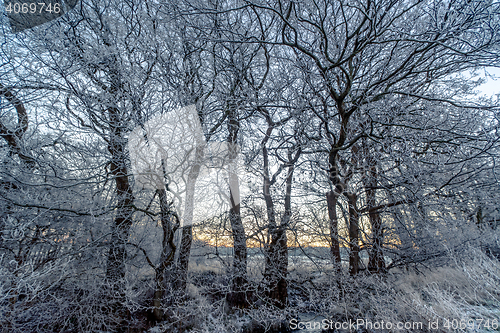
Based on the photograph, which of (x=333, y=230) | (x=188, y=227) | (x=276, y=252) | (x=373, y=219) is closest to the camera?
(x=333, y=230)

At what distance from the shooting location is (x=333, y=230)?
225 inches

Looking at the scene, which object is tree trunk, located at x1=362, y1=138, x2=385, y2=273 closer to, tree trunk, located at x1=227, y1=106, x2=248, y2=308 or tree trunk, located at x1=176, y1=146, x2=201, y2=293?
tree trunk, located at x1=227, y1=106, x2=248, y2=308

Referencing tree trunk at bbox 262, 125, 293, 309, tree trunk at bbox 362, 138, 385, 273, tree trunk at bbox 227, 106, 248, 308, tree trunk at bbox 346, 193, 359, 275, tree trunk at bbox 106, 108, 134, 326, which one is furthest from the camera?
tree trunk at bbox 262, 125, 293, 309

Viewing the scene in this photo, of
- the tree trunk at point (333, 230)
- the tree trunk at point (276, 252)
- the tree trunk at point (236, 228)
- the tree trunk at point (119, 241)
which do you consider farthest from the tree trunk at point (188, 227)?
the tree trunk at point (333, 230)

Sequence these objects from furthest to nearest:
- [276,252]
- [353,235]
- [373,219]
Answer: [373,219]
[276,252]
[353,235]

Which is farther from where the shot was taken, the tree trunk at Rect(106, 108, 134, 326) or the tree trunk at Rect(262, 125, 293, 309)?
the tree trunk at Rect(262, 125, 293, 309)

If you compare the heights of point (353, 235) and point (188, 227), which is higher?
point (188, 227)

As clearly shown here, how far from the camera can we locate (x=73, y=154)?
16.5 ft

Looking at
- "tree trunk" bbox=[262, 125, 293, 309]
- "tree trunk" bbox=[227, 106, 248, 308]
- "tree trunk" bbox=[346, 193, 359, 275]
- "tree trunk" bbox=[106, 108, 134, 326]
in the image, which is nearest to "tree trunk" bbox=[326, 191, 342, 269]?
"tree trunk" bbox=[346, 193, 359, 275]

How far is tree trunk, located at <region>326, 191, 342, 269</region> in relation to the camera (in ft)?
18.2

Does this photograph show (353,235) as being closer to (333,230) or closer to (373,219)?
(333,230)

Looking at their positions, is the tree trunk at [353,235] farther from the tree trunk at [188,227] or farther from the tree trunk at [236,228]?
the tree trunk at [188,227]

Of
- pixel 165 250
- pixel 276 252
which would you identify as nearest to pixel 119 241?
pixel 165 250

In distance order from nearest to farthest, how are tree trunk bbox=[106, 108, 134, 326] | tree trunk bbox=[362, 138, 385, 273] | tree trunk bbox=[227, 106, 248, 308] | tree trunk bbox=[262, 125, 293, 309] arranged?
tree trunk bbox=[106, 108, 134, 326], tree trunk bbox=[362, 138, 385, 273], tree trunk bbox=[227, 106, 248, 308], tree trunk bbox=[262, 125, 293, 309]
